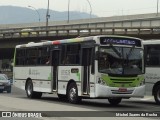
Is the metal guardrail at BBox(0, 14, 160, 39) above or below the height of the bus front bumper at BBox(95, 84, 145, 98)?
above

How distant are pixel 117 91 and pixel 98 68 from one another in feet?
4.00

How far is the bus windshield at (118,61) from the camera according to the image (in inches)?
757

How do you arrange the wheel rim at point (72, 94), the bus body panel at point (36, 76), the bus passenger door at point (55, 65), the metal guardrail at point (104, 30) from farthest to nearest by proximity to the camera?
1. the metal guardrail at point (104, 30)
2. the bus body panel at point (36, 76)
3. the bus passenger door at point (55, 65)
4. the wheel rim at point (72, 94)

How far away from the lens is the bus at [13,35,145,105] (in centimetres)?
1920

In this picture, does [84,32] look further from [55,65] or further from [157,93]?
[157,93]

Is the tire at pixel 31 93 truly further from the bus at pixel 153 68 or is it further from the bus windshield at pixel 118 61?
the bus windshield at pixel 118 61

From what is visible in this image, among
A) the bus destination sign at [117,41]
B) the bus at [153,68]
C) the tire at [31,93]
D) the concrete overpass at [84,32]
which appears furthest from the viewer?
the concrete overpass at [84,32]

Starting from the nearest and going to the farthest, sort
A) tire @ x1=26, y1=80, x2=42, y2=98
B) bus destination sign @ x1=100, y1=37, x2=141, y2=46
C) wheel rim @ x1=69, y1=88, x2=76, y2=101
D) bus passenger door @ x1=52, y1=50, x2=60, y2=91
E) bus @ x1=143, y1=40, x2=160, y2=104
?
bus destination sign @ x1=100, y1=37, x2=141, y2=46
wheel rim @ x1=69, y1=88, x2=76, y2=101
bus @ x1=143, y1=40, x2=160, y2=104
bus passenger door @ x1=52, y1=50, x2=60, y2=91
tire @ x1=26, y1=80, x2=42, y2=98

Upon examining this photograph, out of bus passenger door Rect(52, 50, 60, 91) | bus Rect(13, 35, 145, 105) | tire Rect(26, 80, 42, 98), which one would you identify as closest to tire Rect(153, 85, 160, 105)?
bus Rect(13, 35, 145, 105)

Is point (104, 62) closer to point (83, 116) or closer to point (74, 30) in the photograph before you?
point (83, 116)

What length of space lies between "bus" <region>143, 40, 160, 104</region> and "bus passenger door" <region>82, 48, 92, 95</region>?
143 inches

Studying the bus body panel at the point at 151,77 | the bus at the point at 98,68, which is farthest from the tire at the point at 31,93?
the bus body panel at the point at 151,77

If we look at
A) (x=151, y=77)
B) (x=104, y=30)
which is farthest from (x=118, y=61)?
(x=104, y=30)

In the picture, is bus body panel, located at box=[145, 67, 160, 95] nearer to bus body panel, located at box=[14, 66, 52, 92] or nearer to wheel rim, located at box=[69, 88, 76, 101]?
wheel rim, located at box=[69, 88, 76, 101]
